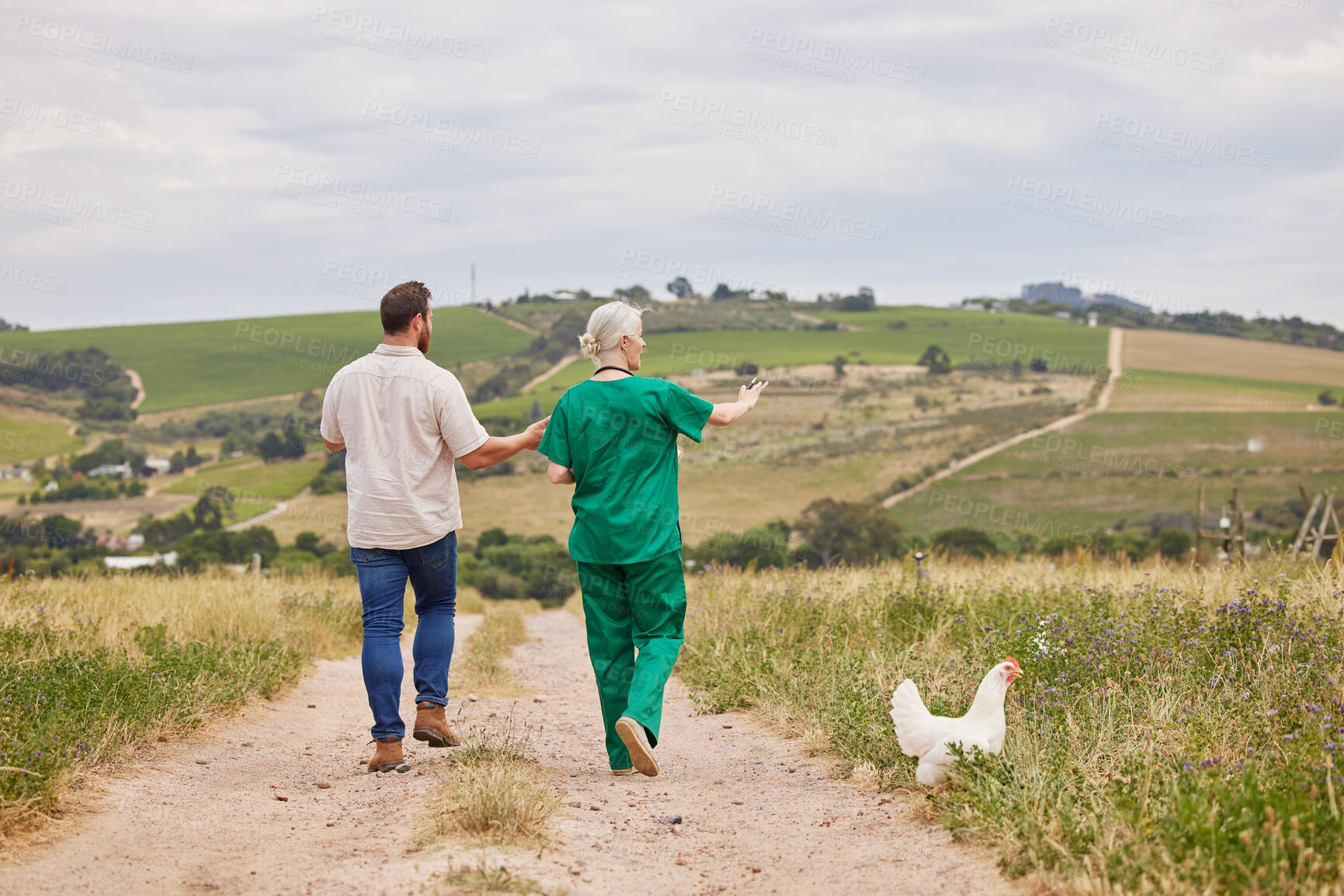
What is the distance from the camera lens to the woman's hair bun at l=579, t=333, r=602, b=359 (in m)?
4.85

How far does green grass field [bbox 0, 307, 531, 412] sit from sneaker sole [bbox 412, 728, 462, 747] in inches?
2691

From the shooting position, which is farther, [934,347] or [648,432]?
[934,347]

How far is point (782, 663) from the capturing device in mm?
6684

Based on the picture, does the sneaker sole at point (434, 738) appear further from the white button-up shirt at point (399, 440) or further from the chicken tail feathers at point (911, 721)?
the chicken tail feathers at point (911, 721)

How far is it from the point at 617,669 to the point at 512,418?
47543 millimetres

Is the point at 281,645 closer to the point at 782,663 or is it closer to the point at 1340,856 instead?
the point at 782,663

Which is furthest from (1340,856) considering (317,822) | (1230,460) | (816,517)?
(1230,460)

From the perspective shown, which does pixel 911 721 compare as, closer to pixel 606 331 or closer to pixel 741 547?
pixel 606 331

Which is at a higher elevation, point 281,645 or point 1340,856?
point 1340,856

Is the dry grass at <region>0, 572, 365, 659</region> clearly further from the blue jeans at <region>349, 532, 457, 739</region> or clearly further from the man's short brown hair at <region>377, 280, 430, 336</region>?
the man's short brown hair at <region>377, 280, 430, 336</region>

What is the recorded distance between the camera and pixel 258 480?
56.7 meters

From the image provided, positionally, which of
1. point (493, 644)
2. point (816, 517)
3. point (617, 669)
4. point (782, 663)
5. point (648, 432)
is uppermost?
point (648, 432)

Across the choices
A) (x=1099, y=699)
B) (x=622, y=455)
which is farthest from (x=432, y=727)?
(x=1099, y=699)

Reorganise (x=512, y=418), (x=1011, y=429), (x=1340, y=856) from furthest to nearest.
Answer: (x=1011, y=429) < (x=512, y=418) < (x=1340, y=856)
